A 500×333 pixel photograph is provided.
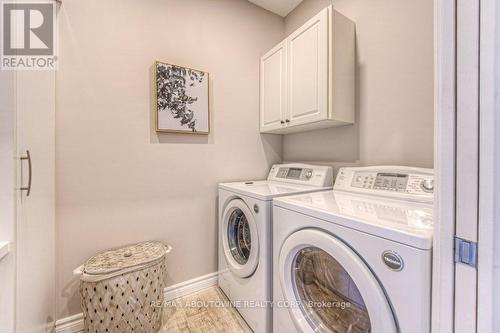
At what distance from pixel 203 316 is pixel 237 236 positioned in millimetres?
599

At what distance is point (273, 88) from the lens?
1.87 m

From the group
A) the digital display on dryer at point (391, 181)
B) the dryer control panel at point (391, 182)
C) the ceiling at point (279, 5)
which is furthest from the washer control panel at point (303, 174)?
the ceiling at point (279, 5)

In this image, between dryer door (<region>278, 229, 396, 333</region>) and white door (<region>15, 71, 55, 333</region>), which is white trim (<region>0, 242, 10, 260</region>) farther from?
dryer door (<region>278, 229, 396, 333</region>)

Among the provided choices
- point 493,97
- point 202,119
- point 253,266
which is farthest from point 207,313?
point 493,97

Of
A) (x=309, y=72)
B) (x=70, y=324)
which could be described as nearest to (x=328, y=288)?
(x=309, y=72)

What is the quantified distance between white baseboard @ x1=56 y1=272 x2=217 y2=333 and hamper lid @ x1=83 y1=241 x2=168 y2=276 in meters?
0.44

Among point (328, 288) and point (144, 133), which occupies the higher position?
point (144, 133)

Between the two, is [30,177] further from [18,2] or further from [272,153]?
[272,153]

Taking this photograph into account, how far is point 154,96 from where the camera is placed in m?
1.56

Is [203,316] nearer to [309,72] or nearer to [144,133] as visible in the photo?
[144,133]

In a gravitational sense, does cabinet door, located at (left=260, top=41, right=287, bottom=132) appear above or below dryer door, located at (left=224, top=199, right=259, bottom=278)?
above

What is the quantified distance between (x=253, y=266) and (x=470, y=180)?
1097 millimetres

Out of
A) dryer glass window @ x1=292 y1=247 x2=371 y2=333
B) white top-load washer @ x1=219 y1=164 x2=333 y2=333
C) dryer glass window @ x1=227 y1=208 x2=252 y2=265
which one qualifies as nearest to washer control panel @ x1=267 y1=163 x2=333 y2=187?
white top-load washer @ x1=219 y1=164 x2=333 y2=333

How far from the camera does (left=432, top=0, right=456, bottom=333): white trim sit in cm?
54
